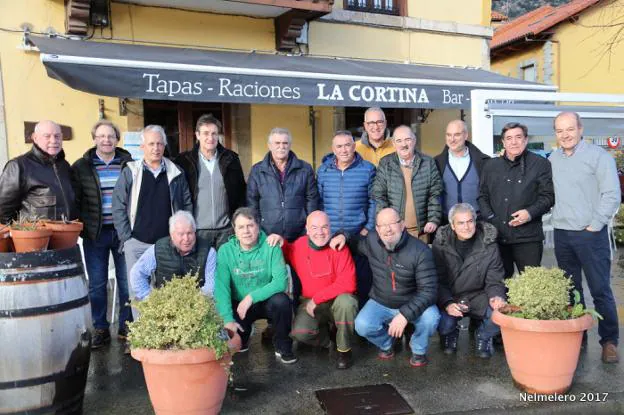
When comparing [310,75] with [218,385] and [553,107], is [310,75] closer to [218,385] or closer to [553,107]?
[553,107]

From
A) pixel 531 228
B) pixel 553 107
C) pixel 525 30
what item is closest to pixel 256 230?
pixel 531 228

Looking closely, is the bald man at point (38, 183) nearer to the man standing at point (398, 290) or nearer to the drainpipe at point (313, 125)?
the man standing at point (398, 290)

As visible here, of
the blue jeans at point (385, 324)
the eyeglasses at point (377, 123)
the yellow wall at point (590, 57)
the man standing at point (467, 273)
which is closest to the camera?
the blue jeans at point (385, 324)

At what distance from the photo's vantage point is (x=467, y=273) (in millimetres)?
4098

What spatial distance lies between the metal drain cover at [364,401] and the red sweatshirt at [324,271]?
75cm

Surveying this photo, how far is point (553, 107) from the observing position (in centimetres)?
639

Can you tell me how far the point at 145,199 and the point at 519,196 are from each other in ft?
9.39

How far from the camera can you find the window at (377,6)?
896cm

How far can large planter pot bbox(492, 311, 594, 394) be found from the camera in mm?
3250

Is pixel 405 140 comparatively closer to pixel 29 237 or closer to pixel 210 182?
pixel 210 182

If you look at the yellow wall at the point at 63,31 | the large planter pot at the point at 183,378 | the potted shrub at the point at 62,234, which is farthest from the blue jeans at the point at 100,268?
the yellow wall at the point at 63,31

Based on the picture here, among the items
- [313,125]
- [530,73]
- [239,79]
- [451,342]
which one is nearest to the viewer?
[451,342]

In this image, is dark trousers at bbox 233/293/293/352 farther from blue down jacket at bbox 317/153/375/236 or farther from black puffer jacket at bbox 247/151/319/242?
blue down jacket at bbox 317/153/375/236

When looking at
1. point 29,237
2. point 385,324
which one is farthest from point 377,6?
point 29,237
